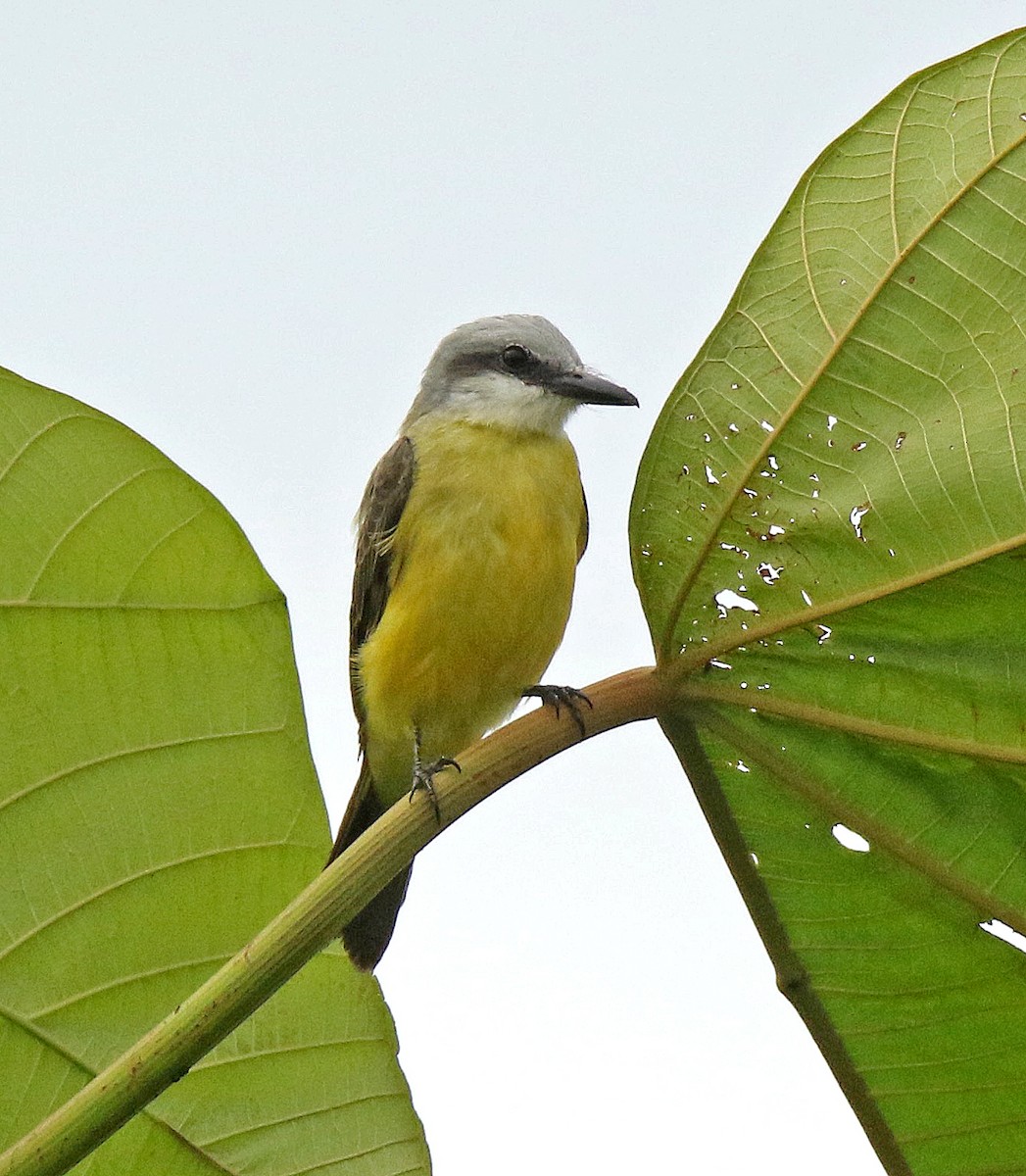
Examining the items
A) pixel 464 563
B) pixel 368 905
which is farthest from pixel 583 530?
pixel 368 905

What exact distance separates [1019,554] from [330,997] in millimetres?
1106

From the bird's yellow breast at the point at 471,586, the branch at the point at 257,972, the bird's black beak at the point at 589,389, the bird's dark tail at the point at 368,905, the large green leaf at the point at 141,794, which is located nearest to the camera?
the branch at the point at 257,972

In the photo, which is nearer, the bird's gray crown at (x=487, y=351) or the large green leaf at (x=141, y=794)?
the large green leaf at (x=141, y=794)

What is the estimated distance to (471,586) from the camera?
9.91 feet

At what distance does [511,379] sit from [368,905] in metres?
1.73

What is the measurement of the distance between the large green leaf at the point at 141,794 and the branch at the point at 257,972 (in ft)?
1.37

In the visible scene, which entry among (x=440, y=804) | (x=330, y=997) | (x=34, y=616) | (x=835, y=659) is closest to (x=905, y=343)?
(x=835, y=659)

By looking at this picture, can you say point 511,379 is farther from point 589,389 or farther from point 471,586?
point 471,586

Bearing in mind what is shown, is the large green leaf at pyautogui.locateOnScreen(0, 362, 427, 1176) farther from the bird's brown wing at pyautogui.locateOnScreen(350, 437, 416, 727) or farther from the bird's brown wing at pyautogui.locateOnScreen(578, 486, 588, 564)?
the bird's brown wing at pyautogui.locateOnScreen(578, 486, 588, 564)

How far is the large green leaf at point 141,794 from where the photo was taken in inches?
70.5

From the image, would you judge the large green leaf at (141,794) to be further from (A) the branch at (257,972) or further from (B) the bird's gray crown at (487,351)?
(B) the bird's gray crown at (487,351)

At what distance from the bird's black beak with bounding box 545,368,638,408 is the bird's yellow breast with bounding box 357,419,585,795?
0.12m

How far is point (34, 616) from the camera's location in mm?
1793

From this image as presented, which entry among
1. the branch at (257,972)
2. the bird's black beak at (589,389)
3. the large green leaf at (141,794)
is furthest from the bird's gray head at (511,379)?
the branch at (257,972)
